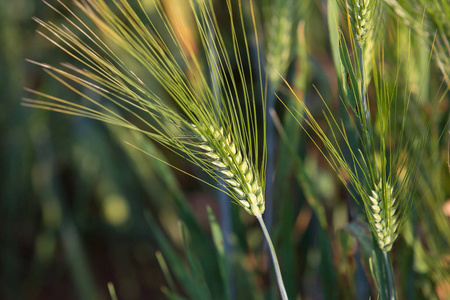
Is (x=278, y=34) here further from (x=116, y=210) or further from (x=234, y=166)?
(x=116, y=210)

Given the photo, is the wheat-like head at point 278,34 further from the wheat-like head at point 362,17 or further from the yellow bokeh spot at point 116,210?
the yellow bokeh spot at point 116,210

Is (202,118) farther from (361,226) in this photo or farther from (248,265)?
(248,265)

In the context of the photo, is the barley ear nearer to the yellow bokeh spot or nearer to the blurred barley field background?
the blurred barley field background

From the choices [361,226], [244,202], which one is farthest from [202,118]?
[361,226]

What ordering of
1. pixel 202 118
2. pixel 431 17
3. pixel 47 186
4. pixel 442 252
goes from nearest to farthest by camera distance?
pixel 202 118, pixel 431 17, pixel 442 252, pixel 47 186

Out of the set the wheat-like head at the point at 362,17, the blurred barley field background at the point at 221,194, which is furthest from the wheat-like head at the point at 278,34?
the wheat-like head at the point at 362,17

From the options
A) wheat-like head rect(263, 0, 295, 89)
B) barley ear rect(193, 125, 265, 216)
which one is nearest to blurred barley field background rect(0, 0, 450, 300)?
wheat-like head rect(263, 0, 295, 89)

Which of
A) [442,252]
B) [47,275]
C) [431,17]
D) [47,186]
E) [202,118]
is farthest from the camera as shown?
[47,275]
